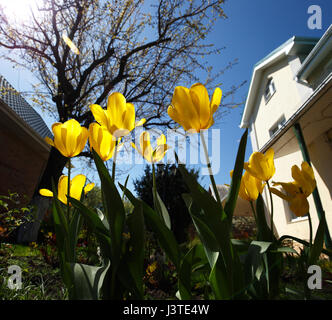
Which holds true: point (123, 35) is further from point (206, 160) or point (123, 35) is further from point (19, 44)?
point (206, 160)

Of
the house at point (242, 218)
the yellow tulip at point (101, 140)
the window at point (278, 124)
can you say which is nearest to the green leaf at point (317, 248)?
the yellow tulip at point (101, 140)

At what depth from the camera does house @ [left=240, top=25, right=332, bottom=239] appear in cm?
519

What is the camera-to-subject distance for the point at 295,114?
200 inches

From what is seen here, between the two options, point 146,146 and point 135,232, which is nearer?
point 135,232

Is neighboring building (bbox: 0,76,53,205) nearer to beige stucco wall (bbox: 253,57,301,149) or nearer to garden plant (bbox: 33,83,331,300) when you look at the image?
garden plant (bbox: 33,83,331,300)

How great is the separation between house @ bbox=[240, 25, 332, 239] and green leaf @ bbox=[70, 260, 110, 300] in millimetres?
3565

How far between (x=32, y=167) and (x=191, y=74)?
270 inches

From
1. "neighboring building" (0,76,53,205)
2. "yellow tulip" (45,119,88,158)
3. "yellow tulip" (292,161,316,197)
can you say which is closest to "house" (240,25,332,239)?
"yellow tulip" (292,161,316,197)

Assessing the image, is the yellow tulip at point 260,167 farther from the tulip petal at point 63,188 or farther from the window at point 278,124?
the window at point 278,124

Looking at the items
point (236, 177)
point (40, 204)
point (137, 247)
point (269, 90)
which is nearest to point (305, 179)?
point (236, 177)

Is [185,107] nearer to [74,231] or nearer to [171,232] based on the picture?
[171,232]

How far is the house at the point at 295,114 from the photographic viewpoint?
5.19m

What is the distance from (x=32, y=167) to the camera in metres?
8.55
